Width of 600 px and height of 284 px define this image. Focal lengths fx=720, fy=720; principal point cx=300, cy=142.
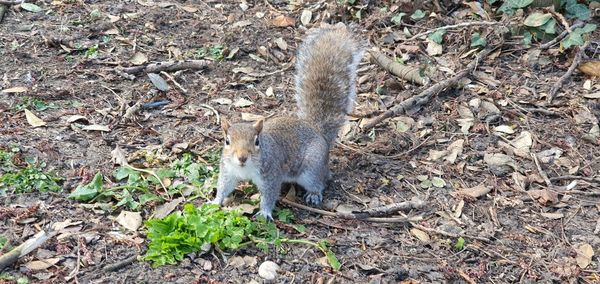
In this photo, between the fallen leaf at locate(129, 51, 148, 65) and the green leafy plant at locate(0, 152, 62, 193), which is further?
the fallen leaf at locate(129, 51, 148, 65)

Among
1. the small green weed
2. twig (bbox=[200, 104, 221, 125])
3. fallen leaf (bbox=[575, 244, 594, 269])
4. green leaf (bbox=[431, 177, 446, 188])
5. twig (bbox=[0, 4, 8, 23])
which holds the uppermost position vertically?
twig (bbox=[0, 4, 8, 23])

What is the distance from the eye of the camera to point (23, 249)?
280cm

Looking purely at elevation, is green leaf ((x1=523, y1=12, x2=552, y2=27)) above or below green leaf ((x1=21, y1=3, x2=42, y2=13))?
above

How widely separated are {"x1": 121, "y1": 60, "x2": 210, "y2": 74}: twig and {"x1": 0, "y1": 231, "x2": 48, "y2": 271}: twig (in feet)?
5.66

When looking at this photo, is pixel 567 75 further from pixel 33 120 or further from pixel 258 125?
pixel 33 120

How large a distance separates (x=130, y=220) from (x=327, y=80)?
4.15ft

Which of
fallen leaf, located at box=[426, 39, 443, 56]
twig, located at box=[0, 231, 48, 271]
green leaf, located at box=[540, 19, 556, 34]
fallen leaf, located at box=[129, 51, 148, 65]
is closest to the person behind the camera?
twig, located at box=[0, 231, 48, 271]

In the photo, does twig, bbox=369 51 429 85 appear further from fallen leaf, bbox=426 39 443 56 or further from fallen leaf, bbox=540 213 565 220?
fallen leaf, bbox=540 213 565 220

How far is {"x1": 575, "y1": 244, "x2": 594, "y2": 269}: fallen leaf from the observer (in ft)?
10.3

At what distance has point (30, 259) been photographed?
9.30ft

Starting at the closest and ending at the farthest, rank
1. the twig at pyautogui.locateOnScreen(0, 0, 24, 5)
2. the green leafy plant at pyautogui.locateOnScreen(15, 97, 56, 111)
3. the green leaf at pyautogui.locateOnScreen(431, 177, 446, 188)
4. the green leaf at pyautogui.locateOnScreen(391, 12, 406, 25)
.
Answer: the green leaf at pyautogui.locateOnScreen(431, 177, 446, 188) → the green leafy plant at pyautogui.locateOnScreen(15, 97, 56, 111) → the twig at pyautogui.locateOnScreen(0, 0, 24, 5) → the green leaf at pyautogui.locateOnScreen(391, 12, 406, 25)

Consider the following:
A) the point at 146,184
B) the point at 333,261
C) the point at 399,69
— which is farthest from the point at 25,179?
the point at 399,69

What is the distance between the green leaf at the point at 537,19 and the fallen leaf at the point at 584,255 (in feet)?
6.35

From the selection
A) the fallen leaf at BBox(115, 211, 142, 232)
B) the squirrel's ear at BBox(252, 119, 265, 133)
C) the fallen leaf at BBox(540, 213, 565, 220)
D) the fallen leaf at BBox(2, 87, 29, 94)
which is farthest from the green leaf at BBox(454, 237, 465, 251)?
the fallen leaf at BBox(2, 87, 29, 94)
